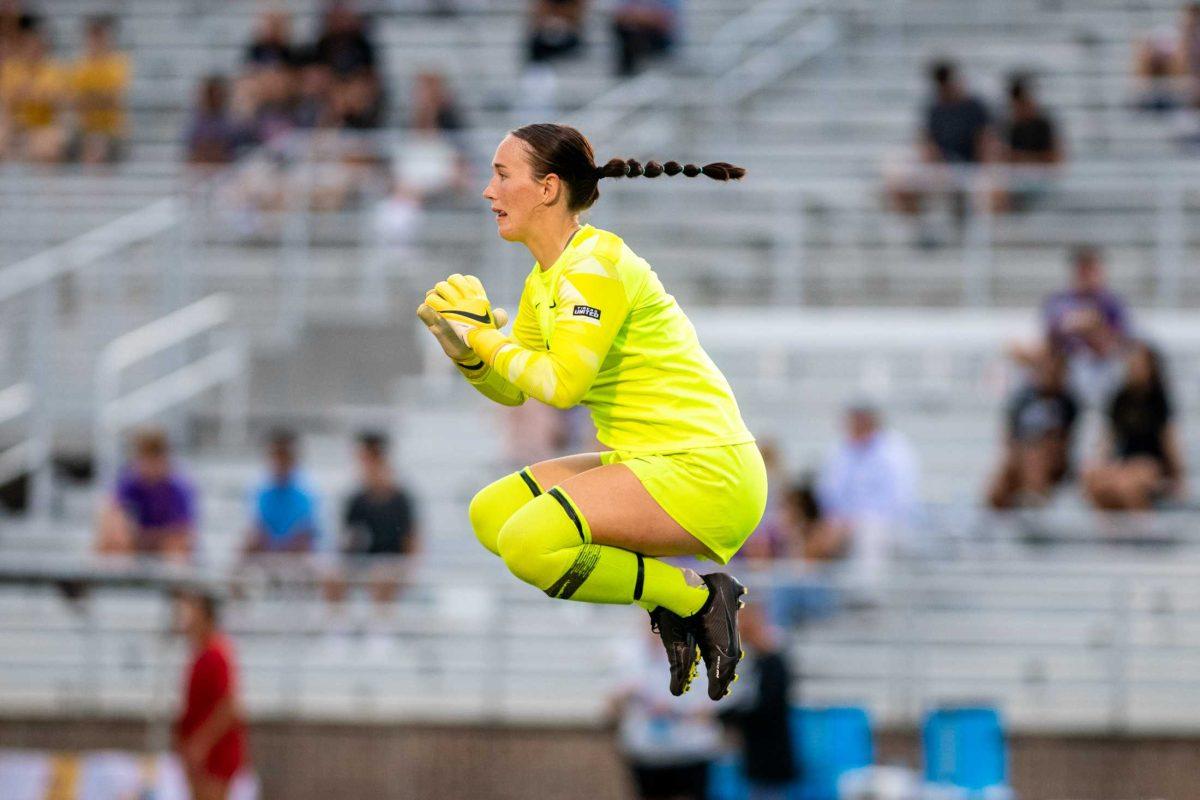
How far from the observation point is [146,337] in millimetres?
15328

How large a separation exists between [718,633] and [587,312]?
1.00m

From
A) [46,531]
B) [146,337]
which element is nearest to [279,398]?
[146,337]

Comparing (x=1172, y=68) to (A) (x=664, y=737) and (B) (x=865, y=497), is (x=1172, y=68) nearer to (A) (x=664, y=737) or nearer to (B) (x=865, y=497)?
(B) (x=865, y=497)

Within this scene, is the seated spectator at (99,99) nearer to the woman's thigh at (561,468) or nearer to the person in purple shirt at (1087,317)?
the person in purple shirt at (1087,317)

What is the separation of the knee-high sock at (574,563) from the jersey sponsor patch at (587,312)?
19.0 inches

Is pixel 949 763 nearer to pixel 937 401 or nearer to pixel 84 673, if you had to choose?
pixel 937 401

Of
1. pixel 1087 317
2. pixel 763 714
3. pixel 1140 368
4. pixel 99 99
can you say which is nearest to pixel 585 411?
pixel 763 714

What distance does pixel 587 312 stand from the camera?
560 cm

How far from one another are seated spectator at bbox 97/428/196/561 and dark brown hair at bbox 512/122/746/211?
314 inches

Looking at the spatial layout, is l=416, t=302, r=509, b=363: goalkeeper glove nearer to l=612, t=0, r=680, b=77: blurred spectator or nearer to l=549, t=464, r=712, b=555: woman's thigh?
l=549, t=464, r=712, b=555: woman's thigh

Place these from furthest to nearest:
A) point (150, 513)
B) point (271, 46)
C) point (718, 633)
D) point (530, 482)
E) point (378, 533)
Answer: point (271, 46)
point (150, 513)
point (378, 533)
point (530, 482)
point (718, 633)

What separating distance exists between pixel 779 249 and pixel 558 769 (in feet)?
14.3

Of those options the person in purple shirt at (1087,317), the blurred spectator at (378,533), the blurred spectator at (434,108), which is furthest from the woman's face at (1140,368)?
the blurred spectator at (434,108)

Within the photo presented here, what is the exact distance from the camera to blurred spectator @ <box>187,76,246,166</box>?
17.1 meters
